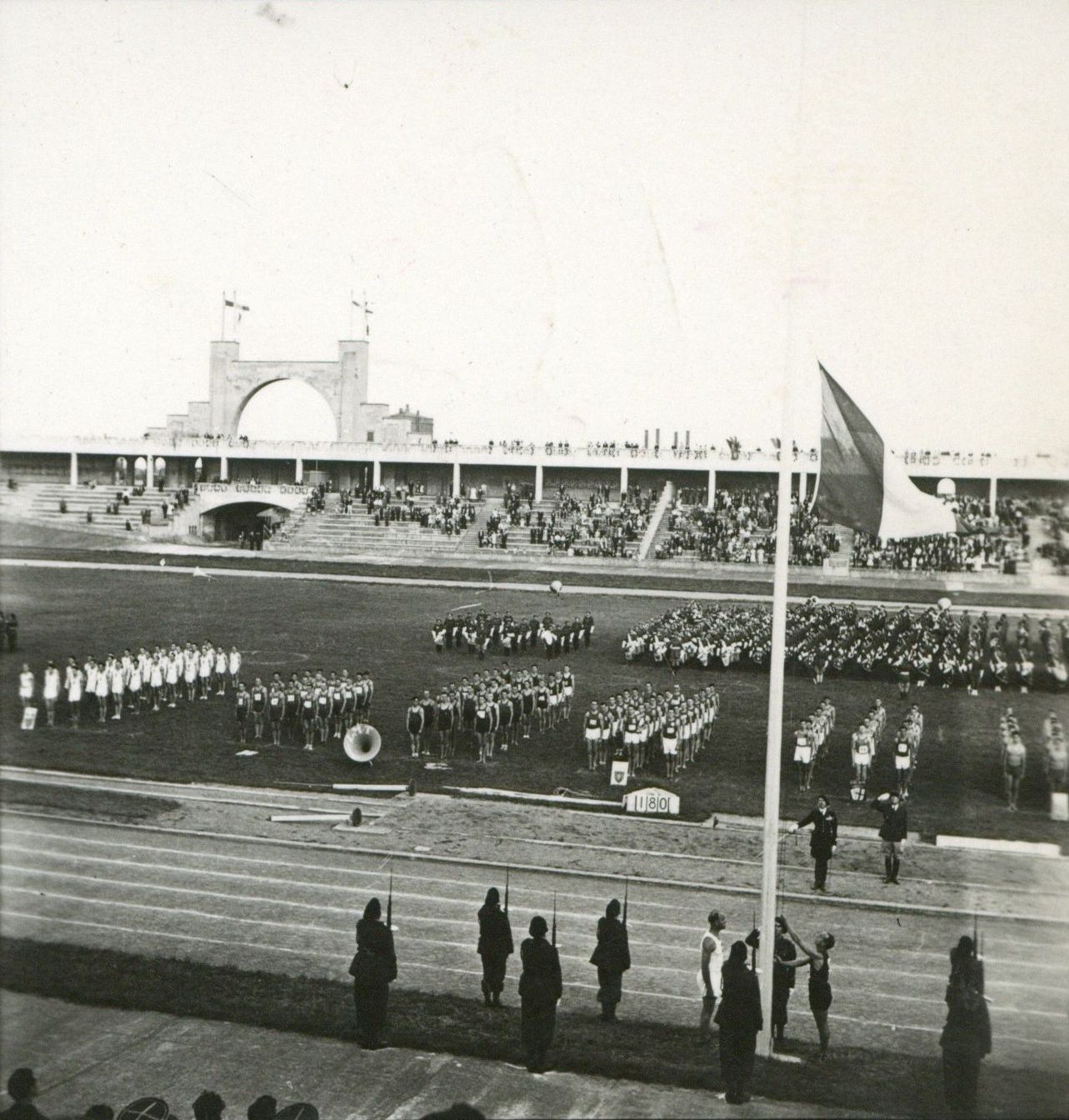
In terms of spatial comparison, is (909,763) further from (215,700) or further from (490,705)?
(215,700)

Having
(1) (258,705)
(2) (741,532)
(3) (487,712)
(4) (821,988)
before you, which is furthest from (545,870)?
(2) (741,532)

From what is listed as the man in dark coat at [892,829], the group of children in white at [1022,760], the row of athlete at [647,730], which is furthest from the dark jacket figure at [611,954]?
the group of children in white at [1022,760]

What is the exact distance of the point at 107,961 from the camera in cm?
894

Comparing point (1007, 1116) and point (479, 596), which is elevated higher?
point (479, 596)

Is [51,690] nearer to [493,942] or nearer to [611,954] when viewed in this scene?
[493,942]

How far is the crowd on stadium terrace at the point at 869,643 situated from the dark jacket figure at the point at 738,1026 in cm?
1326

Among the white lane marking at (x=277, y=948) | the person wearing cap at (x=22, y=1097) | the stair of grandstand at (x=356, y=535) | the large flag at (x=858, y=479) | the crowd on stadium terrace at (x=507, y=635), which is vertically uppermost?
the large flag at (x=858, y=479)

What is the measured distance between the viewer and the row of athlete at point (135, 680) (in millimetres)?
17188

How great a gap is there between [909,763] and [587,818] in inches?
173

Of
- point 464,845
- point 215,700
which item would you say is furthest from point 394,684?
point 464,845

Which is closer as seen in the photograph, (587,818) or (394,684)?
(587,818)

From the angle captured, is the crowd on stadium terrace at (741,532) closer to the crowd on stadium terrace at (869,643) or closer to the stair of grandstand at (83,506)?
the crowd on stadium terrace at (869,643)

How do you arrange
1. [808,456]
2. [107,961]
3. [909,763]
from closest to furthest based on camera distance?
[107,961]
[909,763]
[808,456]

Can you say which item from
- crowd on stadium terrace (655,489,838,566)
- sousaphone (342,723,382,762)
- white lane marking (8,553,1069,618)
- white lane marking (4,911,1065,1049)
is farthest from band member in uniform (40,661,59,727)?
crowd on stadium terrace (655,489,838,566)
